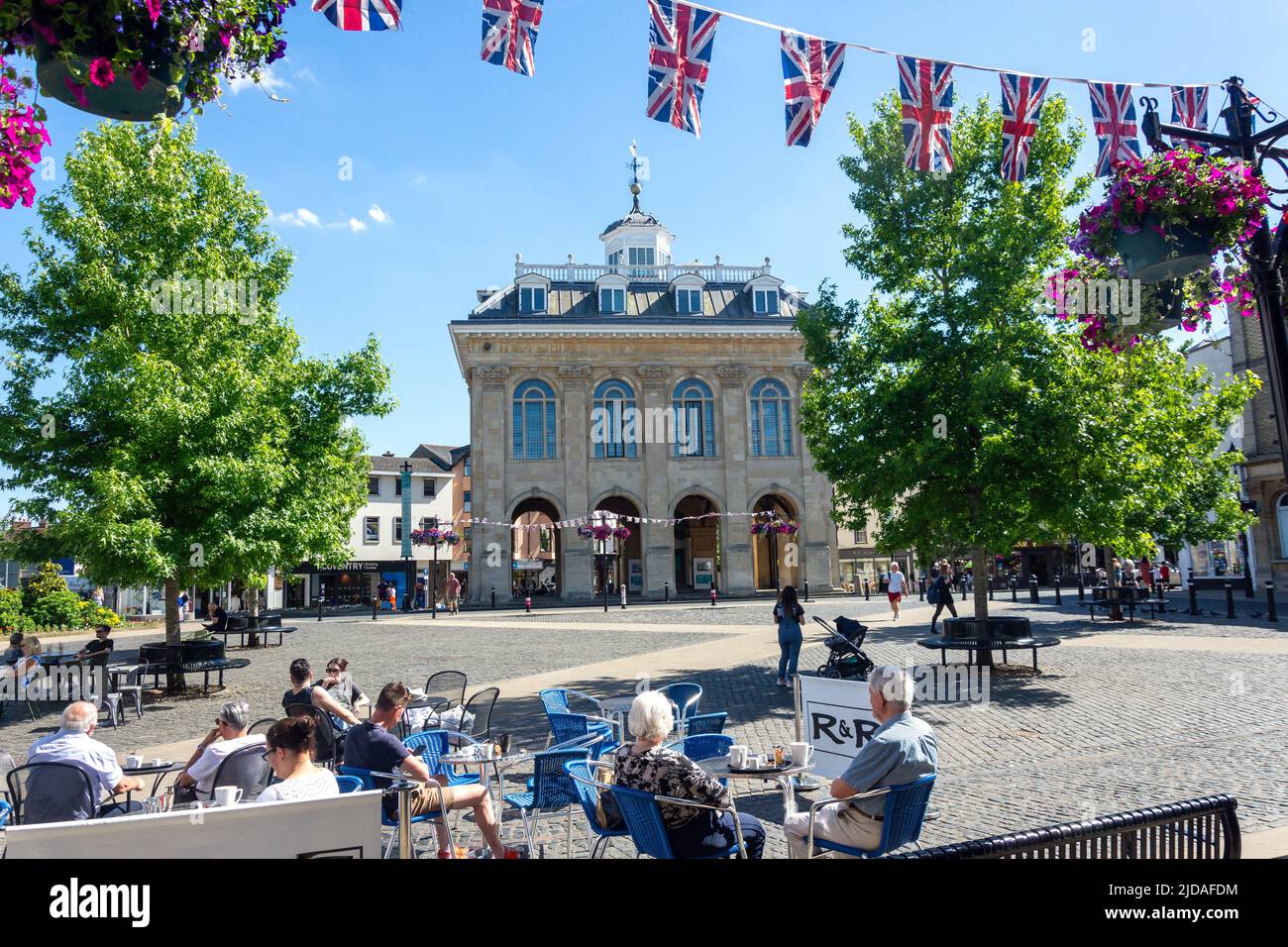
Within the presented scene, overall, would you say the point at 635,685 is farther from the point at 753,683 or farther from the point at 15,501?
the point at 15,501

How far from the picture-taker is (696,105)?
7516 millimetres

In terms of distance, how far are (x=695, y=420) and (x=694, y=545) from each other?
11.7 m

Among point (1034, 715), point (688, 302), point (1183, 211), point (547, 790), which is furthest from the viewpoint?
point (688, 302)

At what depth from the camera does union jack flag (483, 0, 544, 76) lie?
6289mm

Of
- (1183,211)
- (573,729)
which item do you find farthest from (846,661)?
(1183,211)

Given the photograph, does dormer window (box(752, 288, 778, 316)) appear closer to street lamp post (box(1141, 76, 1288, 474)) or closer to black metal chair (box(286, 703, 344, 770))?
black metal chair (box(286, 703, 344, 770))

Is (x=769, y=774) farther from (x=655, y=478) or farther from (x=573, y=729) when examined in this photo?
(x=655, y=478)

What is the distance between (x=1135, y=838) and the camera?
331cm

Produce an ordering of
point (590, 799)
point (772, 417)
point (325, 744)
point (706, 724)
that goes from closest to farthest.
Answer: point (590, 799), point (325, 744), point (706, 724), point (772, 417)

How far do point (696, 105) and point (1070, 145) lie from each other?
10.9 m

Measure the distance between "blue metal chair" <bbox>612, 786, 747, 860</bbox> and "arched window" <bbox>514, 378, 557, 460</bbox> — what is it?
41149mm

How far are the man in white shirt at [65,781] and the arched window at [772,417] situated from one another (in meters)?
42.3
